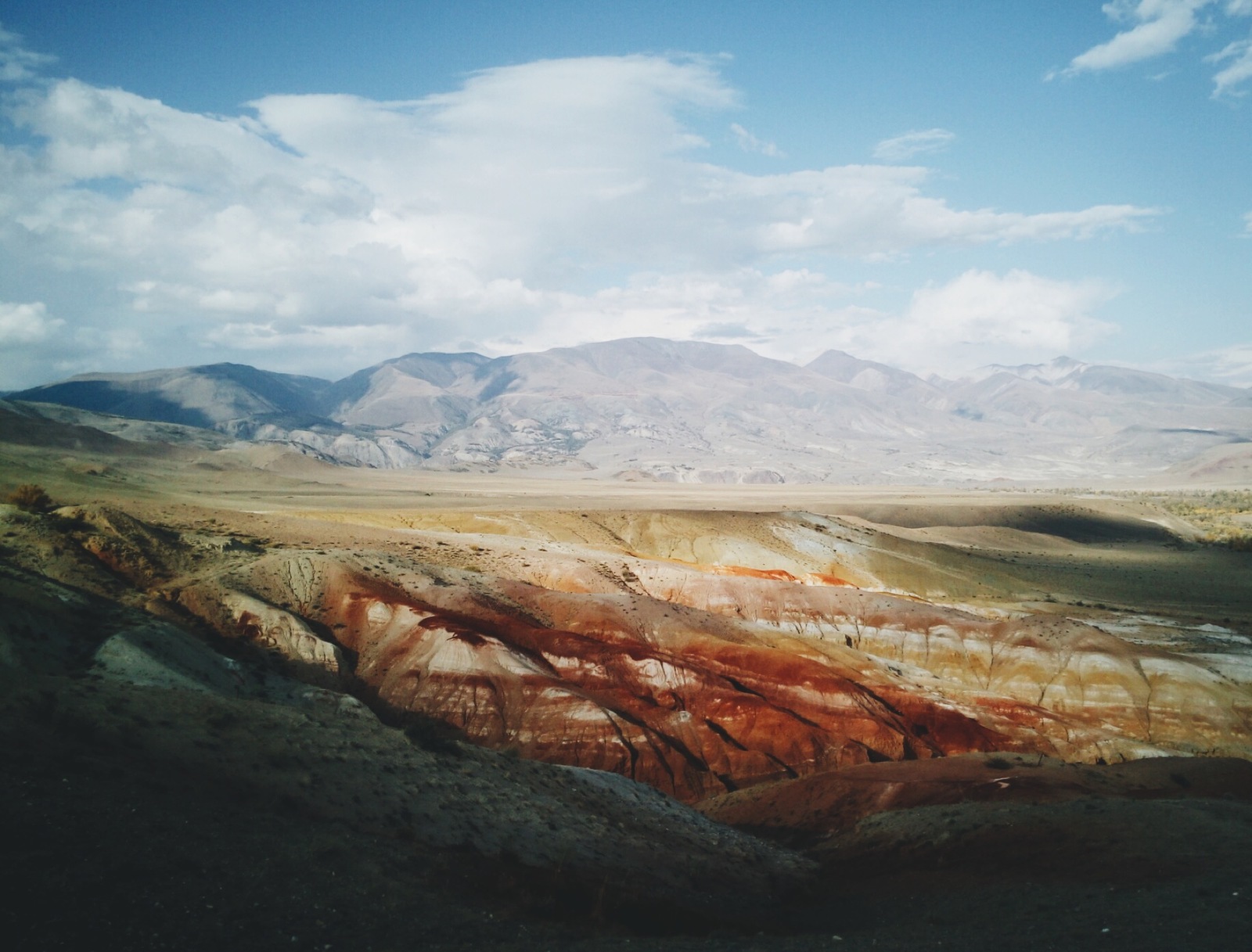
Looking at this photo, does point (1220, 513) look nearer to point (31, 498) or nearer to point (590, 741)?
point (590, 741)

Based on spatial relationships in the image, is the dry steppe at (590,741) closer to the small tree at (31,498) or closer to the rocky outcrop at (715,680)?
the rocky outcrop at (715,680)

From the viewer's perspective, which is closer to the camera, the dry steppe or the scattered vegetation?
the dry steppe

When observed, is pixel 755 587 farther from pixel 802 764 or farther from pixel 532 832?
pixel 532 832

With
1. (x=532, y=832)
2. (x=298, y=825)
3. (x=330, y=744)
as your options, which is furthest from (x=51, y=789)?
(x=532, y=832)

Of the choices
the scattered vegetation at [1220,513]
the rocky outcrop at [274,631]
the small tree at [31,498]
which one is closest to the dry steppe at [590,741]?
the rocky outcrop at [274,631]

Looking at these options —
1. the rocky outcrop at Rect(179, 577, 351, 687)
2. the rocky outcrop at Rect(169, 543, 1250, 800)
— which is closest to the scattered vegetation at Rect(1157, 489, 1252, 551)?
the rocky outcrop at Rect(169, 543, 1250, 800)

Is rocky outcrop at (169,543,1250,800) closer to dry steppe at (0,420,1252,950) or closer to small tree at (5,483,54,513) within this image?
dry steppe at (0,420,1252,950)
